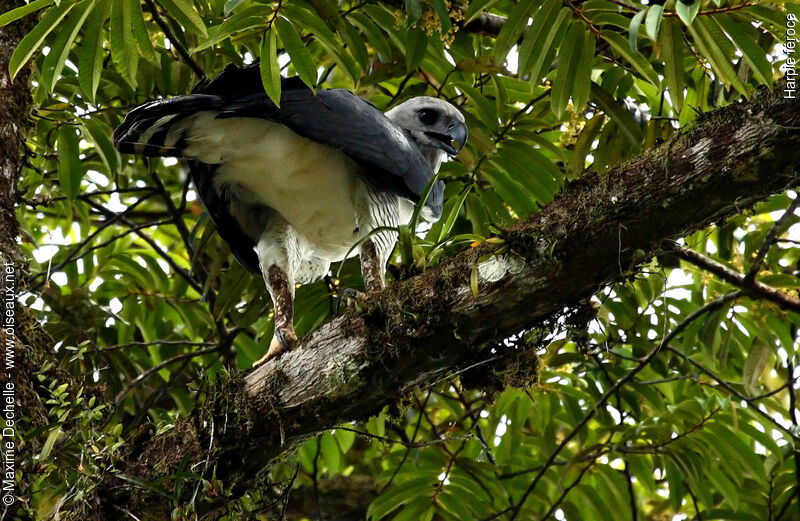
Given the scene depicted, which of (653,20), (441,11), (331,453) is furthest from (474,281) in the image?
(331,453)

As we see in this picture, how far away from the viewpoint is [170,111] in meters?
3.10

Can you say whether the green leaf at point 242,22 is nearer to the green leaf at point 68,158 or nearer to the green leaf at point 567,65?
the green leaf at point 567,65

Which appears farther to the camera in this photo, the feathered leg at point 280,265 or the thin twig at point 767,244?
the feathered leg at point 280,265

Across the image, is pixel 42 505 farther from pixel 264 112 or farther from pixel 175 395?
pixel 175 395

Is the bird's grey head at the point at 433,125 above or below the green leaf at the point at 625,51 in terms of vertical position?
above

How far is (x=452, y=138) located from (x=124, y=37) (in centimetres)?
164

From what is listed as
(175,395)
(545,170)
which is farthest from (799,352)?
(175,395)

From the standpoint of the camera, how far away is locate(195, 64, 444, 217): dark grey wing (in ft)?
10.9

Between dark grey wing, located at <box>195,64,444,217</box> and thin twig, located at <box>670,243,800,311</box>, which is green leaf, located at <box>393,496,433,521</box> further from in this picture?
thin twig, located at <box>670,243,800,311</box>

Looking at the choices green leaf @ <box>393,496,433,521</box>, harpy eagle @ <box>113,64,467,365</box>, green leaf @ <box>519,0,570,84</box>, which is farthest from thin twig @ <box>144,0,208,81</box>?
green leaf @ <box>393,496,433,521</box>

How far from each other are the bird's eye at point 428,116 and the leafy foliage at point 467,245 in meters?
0.17

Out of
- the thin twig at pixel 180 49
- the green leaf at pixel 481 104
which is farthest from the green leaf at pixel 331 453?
the thin twig at pixel 180 49

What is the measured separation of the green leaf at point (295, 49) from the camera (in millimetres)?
2854

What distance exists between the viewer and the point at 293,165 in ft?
12.0
